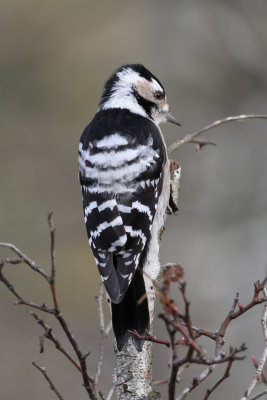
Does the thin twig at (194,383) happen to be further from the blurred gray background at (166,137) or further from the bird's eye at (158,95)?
the blurred gray background at (166,137)

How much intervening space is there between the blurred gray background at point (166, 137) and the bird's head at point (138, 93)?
114 inches

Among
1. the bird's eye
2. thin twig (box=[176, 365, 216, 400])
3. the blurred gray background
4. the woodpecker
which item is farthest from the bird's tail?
the blurred gray background

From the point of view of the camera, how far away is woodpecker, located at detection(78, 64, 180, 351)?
3.59 metres

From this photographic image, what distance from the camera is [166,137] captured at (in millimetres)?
10016

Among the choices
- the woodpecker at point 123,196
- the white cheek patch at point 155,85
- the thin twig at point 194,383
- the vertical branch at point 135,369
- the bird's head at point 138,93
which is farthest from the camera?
the white cheek patch at point 155,85

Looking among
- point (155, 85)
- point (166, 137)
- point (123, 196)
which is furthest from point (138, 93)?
point (166, 137)

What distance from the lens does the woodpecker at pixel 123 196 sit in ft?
11.8

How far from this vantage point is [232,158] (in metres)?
10.0

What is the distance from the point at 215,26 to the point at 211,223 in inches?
125

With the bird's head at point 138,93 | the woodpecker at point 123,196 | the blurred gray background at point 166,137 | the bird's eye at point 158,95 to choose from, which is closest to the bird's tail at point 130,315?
the woodpecker at point 123,196

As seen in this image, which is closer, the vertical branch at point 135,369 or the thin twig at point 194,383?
the thin twig at point 194,383

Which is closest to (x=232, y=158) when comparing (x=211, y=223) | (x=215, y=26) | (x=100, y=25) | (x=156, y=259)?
(x=211, y=223)

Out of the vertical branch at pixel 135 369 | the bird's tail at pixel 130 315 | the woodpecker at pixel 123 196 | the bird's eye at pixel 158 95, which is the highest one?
the bird's eye at pixel 158 95

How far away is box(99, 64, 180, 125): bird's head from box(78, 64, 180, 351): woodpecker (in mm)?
18
